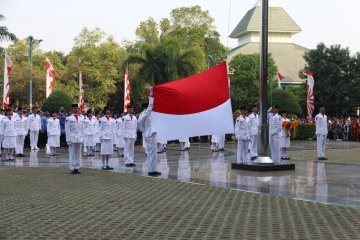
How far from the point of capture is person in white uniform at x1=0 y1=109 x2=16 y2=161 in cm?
2016

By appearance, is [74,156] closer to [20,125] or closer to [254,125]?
[254,125]

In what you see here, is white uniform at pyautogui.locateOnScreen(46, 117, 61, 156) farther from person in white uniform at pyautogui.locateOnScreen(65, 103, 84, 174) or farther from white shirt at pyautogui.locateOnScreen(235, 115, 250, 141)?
white shirt at pyautogui.locateOnScreen(235, 115, 250, 141)

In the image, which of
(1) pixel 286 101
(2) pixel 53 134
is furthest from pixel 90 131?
(1) pixel 286 101

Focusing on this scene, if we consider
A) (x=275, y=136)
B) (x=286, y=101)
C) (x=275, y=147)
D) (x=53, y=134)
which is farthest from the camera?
(x=286, y=101)

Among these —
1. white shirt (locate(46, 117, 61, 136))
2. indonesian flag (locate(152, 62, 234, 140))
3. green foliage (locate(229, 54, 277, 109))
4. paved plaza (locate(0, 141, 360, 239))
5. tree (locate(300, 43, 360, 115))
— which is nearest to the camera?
paved plaza (locate(0, 141, 360, 239))

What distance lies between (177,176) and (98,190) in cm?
316

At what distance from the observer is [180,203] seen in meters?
10.1

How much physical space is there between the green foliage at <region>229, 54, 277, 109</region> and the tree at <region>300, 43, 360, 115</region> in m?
6.41

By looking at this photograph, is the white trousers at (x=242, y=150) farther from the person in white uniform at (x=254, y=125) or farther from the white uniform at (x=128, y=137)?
the white uniform at (x=128, y=137)

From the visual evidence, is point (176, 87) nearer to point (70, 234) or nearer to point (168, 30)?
point (70, 234)

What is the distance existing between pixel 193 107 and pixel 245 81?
4348 cm

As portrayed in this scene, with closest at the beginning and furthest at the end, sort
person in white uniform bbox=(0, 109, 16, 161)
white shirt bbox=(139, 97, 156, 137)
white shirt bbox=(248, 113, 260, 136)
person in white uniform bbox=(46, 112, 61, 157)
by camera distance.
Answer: white shirt bbox=(139, 97, 156, 137), white shirt bbox=(248, 113, 260, 136), person in white uniform bbox=(0, 109, 16, 161), person in white uniform bbox=(46, 112, 61, 157)

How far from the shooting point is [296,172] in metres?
15.4

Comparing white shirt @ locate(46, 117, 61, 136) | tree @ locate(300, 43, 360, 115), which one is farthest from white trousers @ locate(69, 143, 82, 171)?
tree @ locate(300, 43, 360, 115)
